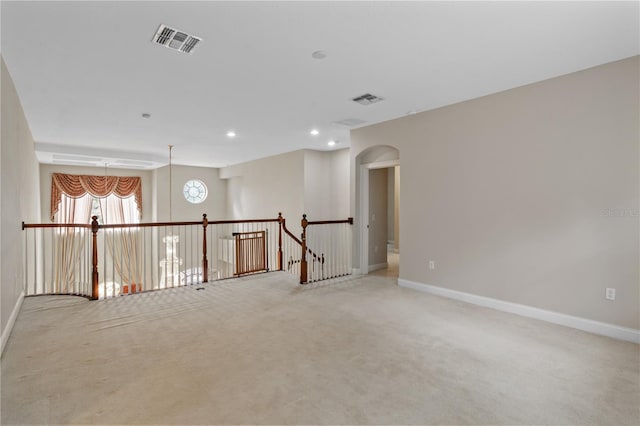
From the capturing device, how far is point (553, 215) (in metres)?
3.68

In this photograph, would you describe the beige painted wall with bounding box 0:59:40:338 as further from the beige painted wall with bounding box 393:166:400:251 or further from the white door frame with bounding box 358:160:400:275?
the beige painted wall with bounding box 393:166:400:251

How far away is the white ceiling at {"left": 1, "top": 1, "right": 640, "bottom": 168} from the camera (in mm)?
2428

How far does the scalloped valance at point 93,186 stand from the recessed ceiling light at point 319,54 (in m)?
10.0

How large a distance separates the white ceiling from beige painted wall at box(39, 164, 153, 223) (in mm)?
5436

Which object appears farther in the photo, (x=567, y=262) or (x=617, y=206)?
(x=567, y=262)

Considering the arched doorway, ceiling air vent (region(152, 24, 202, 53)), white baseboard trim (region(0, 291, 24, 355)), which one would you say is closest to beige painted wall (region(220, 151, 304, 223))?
the arched doorway

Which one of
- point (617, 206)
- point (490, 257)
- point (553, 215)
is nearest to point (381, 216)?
point (490, 257)

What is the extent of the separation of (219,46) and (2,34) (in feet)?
5.80

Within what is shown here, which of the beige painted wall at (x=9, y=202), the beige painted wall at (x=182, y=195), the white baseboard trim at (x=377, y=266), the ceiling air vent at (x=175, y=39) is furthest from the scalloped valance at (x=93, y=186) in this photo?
the ceiling air vent at (x=175, y=39)

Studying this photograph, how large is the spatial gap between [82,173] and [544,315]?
39.7 ft

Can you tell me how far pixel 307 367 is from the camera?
8.63 feet

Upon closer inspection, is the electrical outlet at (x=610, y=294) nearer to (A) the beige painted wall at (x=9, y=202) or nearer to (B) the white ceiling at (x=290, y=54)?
(B) the white ceiling at (x=290, y=54)

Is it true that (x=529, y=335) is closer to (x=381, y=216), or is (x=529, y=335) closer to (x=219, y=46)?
(x=381, y=216)

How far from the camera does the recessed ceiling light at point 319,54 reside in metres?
3.05
